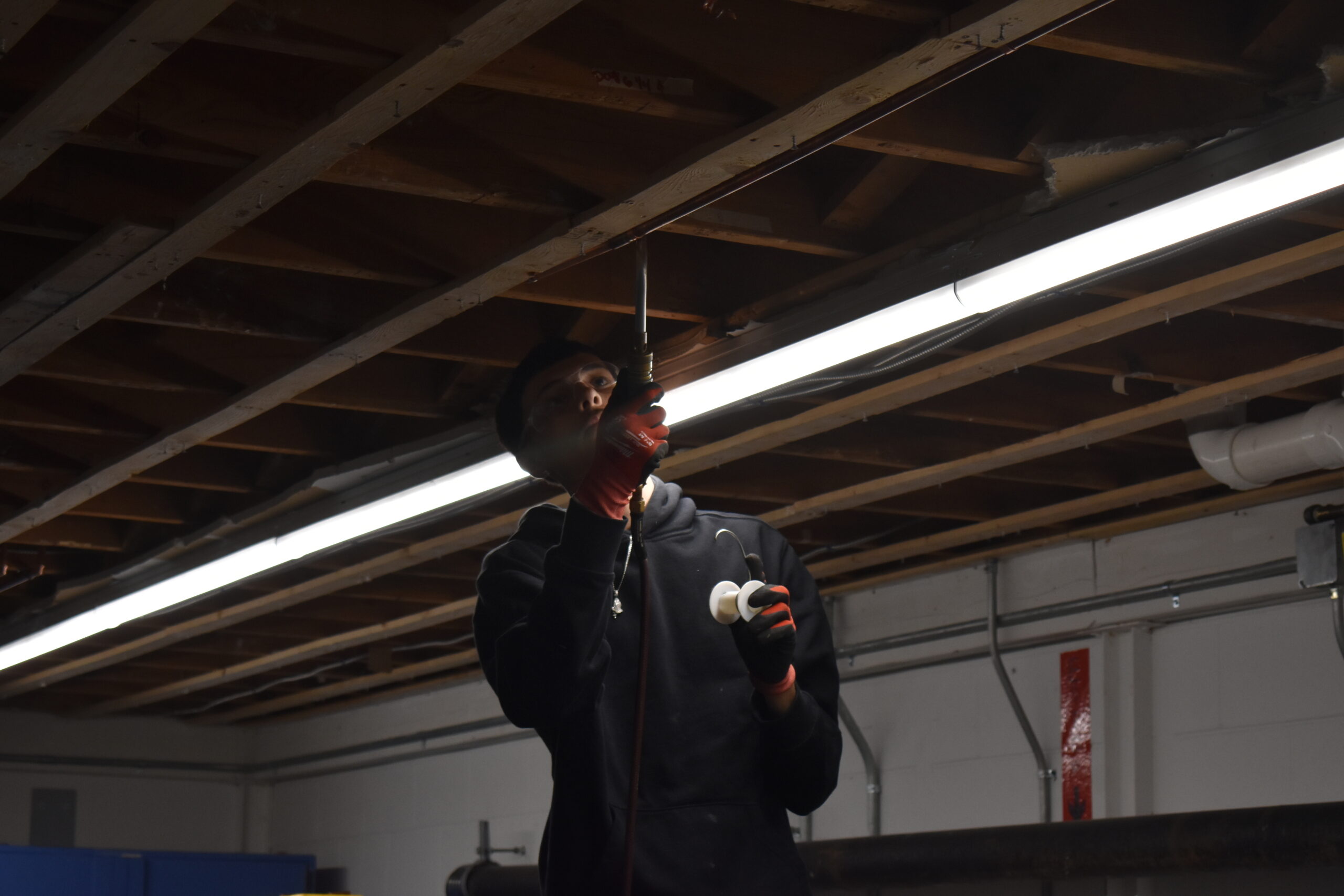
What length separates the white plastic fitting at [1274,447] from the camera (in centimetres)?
401

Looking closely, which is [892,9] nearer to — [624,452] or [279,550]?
[624,452]

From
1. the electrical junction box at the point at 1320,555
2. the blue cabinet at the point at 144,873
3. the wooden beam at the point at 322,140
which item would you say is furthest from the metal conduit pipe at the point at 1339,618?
the blue cabinet at the point at 144,873

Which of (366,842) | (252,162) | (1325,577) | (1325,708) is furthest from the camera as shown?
(366,842)

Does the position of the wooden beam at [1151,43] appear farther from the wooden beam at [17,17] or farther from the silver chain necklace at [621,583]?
the wooden beam at [17,17]

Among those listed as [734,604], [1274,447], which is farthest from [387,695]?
[734,604]

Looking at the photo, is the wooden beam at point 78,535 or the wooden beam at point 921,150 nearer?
the wooden beam at point 921,150

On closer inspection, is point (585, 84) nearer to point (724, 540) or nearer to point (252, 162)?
point (252, 162)

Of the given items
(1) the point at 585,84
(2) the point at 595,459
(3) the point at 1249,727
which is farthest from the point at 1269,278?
(3) the point at 1249,727

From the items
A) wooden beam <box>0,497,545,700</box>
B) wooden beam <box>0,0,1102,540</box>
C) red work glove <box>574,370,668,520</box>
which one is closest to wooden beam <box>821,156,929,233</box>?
wooden beam <box>0,0,1102,540</box>

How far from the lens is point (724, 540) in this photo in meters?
2.00

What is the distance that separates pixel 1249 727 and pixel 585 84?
3.64 meters

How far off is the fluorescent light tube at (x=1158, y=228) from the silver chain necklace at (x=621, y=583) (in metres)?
1.23

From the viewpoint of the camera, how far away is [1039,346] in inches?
140

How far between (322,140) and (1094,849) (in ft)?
10.8
